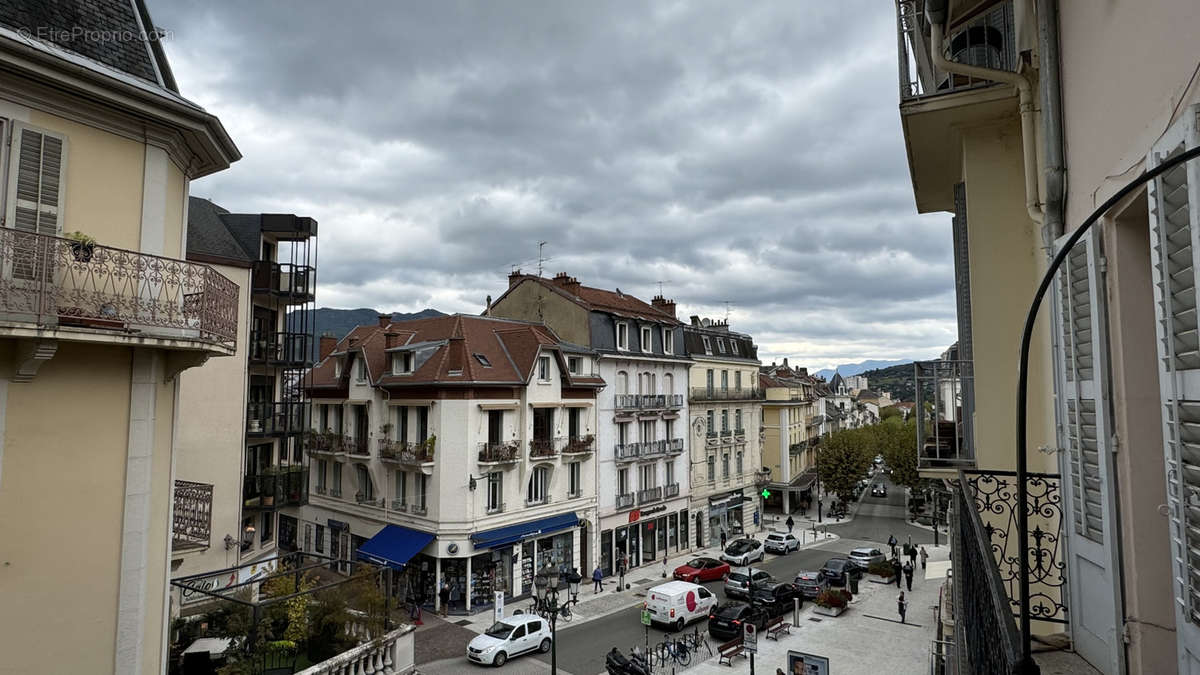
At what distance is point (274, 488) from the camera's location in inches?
750

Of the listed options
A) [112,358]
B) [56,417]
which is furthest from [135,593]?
[112,358]

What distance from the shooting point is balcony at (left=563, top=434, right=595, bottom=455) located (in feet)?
95.9

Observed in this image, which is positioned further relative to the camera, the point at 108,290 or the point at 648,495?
the point at 648,495

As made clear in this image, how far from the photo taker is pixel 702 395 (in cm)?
3847

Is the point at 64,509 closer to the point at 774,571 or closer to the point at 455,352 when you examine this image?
the point at 455,352

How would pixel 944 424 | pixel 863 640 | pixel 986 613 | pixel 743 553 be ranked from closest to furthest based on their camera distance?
pixel 986 613
pixel 944 424
pixel 863 640
pixel 743 553

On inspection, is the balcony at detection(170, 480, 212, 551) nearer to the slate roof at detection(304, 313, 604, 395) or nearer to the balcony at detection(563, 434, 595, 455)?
the slate roof at detection(304, 313, 604, 395)

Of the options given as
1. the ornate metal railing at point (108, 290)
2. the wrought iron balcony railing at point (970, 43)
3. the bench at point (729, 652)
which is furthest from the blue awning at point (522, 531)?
the wrought iron balcony railing at point (970, 43)

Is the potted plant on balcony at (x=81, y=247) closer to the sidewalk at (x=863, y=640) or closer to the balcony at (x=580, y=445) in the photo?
the sidewalk at (x=863, y=640)

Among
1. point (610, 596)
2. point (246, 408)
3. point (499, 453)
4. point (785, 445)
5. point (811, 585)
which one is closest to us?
point (246, 408)

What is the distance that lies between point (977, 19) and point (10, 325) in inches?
438

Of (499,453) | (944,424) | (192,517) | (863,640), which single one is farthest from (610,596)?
(944,424)

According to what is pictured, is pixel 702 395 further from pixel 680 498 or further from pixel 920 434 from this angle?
pixel 920 434

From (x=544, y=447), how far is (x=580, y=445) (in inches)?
89.7
